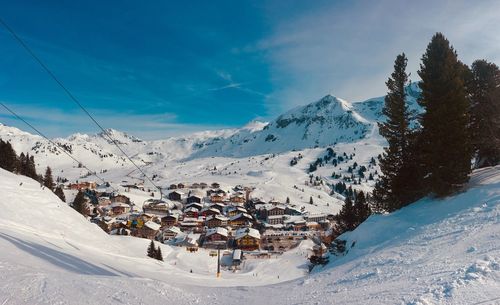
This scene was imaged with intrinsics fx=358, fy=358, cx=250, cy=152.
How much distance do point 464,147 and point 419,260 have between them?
14763 millimetres

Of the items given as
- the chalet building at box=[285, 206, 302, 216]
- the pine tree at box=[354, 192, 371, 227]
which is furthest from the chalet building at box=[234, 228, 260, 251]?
the chalet building at box=[285, 206, 302, 216]

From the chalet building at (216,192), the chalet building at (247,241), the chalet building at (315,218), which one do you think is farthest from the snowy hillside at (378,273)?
the chalet building at (216,192)

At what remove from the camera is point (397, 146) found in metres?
33.0

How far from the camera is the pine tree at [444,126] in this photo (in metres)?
25.5

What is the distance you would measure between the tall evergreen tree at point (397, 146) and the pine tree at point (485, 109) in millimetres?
5452

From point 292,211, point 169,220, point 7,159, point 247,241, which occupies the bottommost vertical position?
point 247,241

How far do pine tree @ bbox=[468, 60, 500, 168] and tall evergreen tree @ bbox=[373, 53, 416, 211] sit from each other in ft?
17.9

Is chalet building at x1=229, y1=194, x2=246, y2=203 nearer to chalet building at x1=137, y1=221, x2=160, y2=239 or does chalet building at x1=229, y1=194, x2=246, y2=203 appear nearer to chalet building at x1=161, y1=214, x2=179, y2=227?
chalet building at x1=161, y1=214, x2=179, y2=227

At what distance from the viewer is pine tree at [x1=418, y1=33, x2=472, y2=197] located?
25.5 metres

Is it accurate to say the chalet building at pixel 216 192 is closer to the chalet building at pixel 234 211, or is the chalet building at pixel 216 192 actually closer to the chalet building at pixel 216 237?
the chalet building at pixel 234 211

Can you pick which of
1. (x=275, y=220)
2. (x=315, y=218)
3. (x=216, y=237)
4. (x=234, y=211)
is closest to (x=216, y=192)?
(x=234, y=211)

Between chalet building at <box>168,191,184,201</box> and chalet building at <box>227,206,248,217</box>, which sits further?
chalet building at <box>168,191,184,201</box>

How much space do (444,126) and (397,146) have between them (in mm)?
7190

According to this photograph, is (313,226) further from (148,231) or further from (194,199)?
(194,199)
